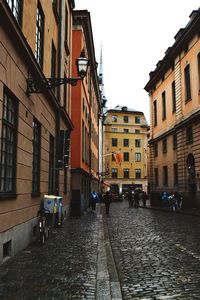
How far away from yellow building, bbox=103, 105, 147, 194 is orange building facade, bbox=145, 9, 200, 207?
3888 centimetres

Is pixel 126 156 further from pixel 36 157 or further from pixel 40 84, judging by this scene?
pixel 40 84

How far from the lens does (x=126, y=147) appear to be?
8488cm

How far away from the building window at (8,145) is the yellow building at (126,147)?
235 feet

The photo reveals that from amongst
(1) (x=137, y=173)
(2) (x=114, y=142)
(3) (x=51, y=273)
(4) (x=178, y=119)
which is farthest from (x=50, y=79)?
(2) (x=114, y=142)

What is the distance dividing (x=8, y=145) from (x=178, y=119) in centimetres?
2637

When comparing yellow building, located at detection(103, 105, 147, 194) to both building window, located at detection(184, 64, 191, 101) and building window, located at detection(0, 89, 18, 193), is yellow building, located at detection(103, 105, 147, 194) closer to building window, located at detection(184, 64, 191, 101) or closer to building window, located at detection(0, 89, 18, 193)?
building window, located at detection(184, 64, 191, 101)

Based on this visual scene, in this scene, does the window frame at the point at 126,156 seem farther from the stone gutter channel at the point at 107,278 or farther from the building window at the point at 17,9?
the building window at the point at 17,9

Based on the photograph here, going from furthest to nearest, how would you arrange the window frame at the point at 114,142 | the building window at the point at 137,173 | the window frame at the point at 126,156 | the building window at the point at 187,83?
the window frame at the point at 114,142 → the window frame at the point at 126,156 → the building window at the point at 137,173 → the building window at the point at 187,83

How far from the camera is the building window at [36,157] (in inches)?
460

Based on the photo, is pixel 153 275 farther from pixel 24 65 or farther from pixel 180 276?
pixel 24 65

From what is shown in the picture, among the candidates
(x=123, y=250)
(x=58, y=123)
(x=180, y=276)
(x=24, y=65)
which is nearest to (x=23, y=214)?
(x=123, y=250)

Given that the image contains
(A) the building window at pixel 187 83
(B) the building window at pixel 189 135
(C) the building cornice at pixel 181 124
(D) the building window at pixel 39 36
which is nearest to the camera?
(D) the building window at pixel 39 36

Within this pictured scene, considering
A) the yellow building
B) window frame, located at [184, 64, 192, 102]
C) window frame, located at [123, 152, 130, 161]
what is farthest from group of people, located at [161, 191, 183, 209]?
window frame, located at [123, 152, 130, 161]

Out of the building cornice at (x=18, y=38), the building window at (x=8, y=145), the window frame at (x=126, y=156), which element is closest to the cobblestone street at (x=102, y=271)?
the building window at (x=8, y=145)
